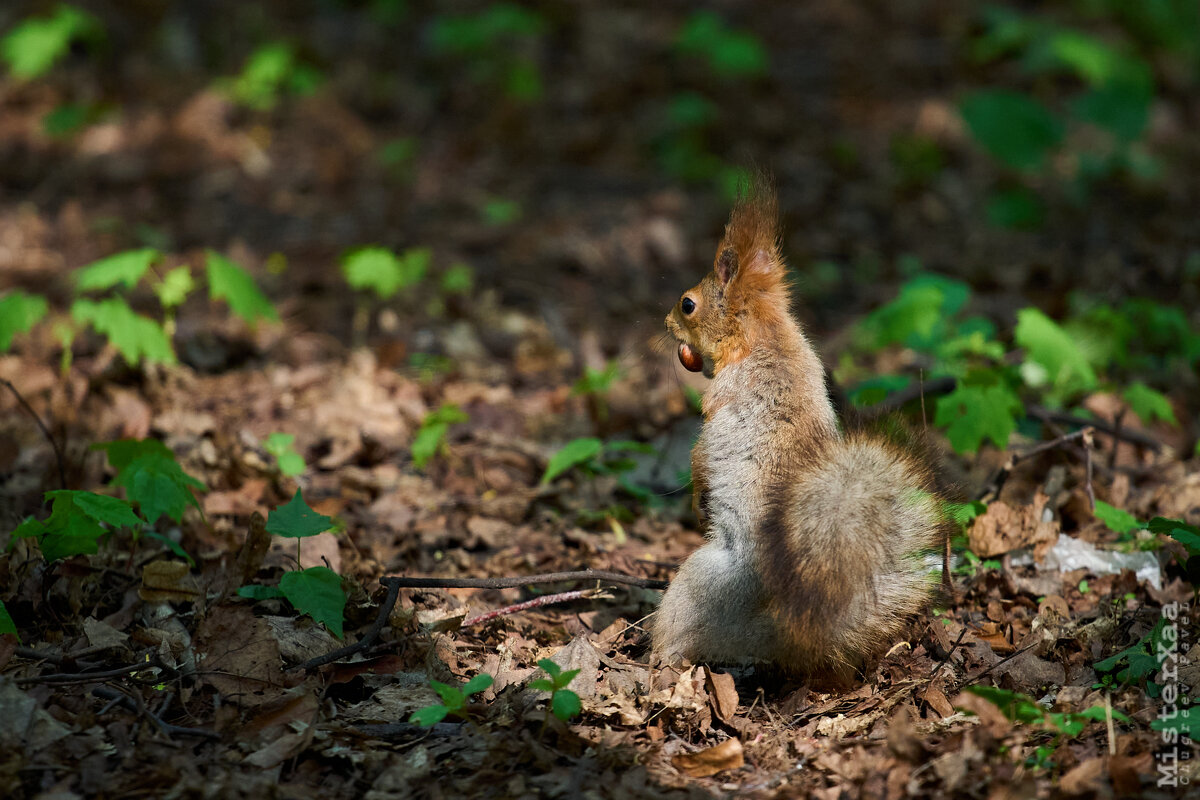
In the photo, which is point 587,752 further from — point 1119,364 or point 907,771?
point 1119,364

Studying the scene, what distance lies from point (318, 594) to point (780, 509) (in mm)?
1417

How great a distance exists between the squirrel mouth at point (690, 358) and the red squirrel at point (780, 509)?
0.28ft

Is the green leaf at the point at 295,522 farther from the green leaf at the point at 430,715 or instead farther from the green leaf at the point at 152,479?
the green leaf at the point at 430,715

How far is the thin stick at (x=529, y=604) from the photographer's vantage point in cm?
352

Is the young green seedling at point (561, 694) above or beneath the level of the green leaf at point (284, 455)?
above

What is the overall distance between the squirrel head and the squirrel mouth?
4.3 inches

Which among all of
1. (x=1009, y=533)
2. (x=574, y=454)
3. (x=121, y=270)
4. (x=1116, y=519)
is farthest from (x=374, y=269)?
(x=1116, y=519)

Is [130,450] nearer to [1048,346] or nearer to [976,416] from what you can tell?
[976,416]

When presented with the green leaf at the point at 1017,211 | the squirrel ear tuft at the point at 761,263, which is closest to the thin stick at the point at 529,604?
the squirrel ear tuft at the point at 761,263

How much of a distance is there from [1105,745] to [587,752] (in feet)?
4.57

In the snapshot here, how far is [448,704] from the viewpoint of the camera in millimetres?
2836

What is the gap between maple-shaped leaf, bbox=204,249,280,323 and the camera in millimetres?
5027

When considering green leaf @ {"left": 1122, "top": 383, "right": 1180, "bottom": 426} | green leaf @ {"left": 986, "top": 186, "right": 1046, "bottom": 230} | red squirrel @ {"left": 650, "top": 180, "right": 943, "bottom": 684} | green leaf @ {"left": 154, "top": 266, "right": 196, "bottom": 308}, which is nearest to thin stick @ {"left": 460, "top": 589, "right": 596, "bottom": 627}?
red squirrel @ {"left": 650, "top": 180, "right": 943, "bottom": 684}

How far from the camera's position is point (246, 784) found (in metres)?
2.58
